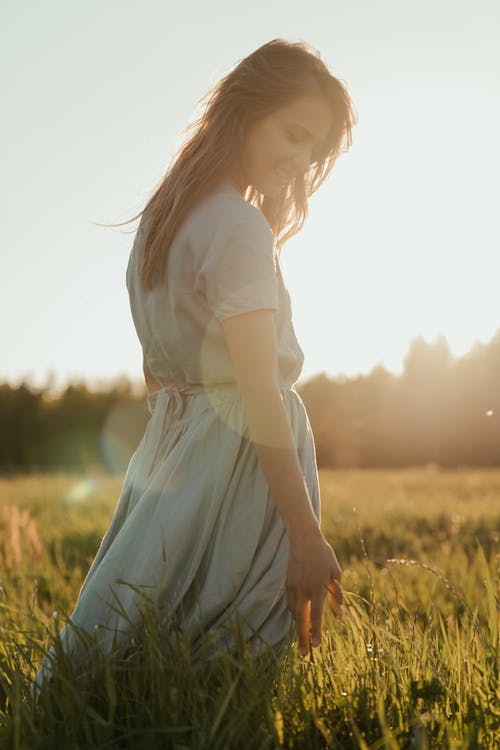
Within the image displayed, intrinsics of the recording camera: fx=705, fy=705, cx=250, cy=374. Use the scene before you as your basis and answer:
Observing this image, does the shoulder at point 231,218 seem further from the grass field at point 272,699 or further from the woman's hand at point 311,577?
the grass field at point 272,699

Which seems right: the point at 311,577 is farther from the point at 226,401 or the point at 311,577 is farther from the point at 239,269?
the point at 239,269

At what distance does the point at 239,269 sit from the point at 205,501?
57 centimetres

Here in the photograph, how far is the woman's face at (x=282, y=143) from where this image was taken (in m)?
1.86

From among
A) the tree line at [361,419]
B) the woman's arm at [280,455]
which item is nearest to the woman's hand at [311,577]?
the woman's arm at [280,455]

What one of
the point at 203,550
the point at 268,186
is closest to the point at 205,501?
the point at 203,550

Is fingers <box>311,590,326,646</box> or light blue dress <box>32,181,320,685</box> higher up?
light blue dress <box>32,181,320,685</box>

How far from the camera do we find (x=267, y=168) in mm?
1890

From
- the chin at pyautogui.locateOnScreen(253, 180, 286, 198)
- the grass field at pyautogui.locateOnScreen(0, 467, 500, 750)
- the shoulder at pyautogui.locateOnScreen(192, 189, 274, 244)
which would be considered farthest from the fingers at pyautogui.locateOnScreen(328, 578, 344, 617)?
the chin at pyautogui.locateOnScreen(253, 180, 286, 198)

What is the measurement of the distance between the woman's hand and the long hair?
763mm

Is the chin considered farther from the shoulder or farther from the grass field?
the grass field

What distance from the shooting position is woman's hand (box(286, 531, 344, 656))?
154 cm

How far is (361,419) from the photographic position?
3300 centimetres

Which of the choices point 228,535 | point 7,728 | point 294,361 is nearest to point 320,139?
point 294,361

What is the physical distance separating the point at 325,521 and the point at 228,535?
5291 mm
